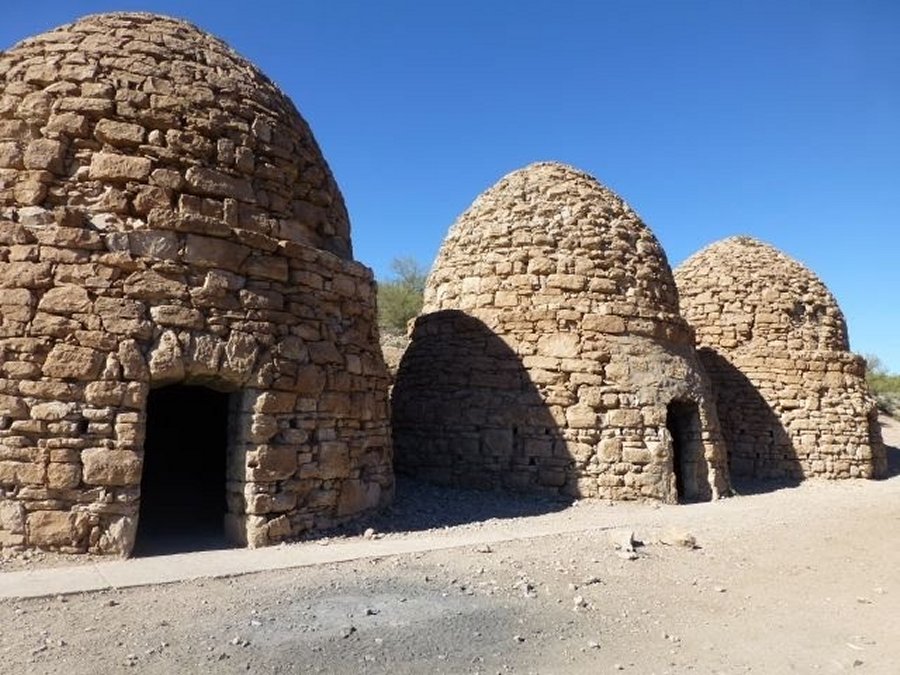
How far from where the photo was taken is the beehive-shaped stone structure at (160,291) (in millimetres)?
6141

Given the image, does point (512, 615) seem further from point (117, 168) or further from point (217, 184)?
point (117, 168)

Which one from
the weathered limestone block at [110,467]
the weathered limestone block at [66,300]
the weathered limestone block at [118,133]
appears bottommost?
the weathered limestone block at [110,467]

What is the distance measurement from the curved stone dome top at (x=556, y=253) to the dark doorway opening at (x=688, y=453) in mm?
1594

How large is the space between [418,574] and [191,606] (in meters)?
1.91

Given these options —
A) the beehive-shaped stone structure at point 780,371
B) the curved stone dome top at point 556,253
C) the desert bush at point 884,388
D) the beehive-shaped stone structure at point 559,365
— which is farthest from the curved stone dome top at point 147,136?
the desert bush at point 884,388

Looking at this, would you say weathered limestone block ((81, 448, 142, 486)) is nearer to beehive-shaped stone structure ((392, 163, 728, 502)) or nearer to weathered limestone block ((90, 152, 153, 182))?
weathered limestone block ((90, 152, 153, 182))

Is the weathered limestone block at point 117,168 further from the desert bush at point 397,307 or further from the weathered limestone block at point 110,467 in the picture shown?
the desert bush at point 397,307

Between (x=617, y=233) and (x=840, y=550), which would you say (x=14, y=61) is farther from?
(x=840, y=550)

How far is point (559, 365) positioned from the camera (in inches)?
425

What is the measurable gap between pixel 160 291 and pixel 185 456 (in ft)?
13.2

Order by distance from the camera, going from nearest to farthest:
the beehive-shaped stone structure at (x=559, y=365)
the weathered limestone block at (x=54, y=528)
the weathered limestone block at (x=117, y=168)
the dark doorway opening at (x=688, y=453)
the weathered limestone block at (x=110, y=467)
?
the weathered limestone block at (x=54, y=528) → the weathered limestone block at (x=110, y=467) → the weathered limestone block at (x=117, y=168) → the beehive-shaped stone structure at (x=559, y=365) → the dark doorway opening at (x=688, y=453)

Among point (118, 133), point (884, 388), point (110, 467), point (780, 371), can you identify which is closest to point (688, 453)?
point (780, 371)

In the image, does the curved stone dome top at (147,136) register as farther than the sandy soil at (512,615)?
Yes

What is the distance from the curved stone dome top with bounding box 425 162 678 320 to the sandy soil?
4.50 meters
